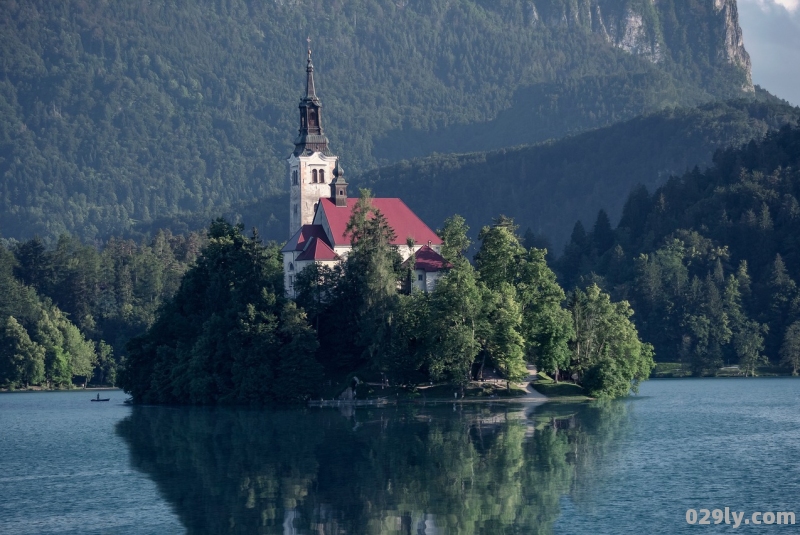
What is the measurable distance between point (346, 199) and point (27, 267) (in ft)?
257

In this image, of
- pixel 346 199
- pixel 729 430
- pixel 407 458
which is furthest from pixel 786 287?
pixel 407 458

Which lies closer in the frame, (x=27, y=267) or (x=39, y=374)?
(x=39, y=374)

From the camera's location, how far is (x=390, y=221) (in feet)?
431

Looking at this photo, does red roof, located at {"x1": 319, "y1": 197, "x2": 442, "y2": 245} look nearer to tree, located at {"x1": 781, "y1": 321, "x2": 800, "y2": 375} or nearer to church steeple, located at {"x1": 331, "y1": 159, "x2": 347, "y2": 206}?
Result: church steeple, located at {"x1": 331, "y1": 159, "x2": 347, "y2": 206}

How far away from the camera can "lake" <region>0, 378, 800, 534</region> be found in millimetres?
61875

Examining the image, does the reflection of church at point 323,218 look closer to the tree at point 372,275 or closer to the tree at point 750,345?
the tree at point 372,275

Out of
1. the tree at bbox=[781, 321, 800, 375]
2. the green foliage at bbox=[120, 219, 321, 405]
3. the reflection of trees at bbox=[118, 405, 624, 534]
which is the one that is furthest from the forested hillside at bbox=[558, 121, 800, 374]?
the reflection of trees at bbox=[118, 405, 624, 534]

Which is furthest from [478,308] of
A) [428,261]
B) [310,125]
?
[310,125]

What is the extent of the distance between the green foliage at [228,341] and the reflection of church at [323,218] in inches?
140

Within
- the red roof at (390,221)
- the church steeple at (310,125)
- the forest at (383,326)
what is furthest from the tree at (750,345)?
the church steeple at (310,125)

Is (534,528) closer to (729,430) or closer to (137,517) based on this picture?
(137,517)

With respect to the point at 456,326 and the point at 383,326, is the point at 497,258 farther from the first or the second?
the point at 383,326

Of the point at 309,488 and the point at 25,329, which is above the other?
the point at 25,329

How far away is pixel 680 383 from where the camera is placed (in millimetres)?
154875
